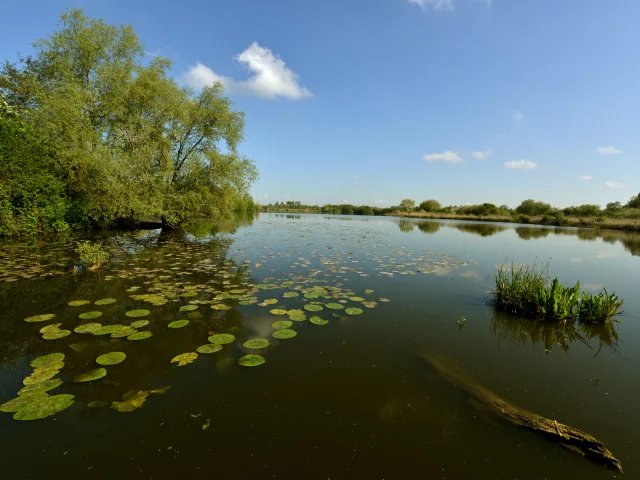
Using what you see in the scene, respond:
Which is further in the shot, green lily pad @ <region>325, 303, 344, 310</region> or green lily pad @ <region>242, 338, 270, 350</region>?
green lily pad @ <region>325, 303, 344, 310</region>

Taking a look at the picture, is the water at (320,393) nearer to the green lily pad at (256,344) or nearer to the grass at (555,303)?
the green lily pad at (256,344)

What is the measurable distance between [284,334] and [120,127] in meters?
19.0

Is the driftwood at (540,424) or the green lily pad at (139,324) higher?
the green lily pad at (139,324)

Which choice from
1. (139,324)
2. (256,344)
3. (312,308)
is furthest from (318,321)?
(139,324)

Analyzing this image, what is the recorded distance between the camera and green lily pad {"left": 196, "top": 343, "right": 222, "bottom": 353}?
3.94m

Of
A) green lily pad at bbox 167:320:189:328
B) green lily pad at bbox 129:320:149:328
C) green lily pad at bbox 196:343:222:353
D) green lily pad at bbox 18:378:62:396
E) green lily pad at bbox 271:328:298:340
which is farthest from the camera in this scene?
green lily pad at bbox 167:320:189:328

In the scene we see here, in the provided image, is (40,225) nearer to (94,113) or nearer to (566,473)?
(94,113)

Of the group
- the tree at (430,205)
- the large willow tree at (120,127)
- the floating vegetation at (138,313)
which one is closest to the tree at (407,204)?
the tree at (430,205)

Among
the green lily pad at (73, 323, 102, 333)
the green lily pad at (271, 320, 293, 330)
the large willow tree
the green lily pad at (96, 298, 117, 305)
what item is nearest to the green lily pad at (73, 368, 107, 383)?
the green lily pad at (73, 323, 102, 333)

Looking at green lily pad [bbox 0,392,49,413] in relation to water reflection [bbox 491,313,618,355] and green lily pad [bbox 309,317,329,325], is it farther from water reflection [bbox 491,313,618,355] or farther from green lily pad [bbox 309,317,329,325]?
water reflection [bbox 491,313,618,355]

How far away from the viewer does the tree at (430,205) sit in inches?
3511

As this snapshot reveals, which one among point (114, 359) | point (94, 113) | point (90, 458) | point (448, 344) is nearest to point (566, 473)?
point (448, 344)

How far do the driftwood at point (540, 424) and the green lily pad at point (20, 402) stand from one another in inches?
184

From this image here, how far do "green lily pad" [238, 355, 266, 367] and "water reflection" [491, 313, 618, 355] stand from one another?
4102mm
